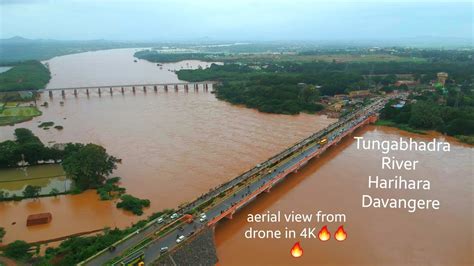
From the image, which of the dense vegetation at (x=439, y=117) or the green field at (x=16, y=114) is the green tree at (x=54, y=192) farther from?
the dense vegetation at (x=439, y=117)

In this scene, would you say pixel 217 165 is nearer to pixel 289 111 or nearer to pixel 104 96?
pixel 289 111

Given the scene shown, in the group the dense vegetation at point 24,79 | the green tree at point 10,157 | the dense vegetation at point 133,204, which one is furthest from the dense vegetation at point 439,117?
the dense vegetation at point 24,79

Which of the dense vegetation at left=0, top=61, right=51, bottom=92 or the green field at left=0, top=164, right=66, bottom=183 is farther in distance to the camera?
the dense vegetation at left=0, top=61, right=51, bottom=92

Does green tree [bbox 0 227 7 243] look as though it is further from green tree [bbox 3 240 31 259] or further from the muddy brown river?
green tree [bbox 3 240 31 259]

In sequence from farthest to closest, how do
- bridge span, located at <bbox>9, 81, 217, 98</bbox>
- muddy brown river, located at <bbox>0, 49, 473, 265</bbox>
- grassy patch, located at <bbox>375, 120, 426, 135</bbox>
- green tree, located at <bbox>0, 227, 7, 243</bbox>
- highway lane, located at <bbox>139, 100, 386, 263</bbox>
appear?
bridge span, located at <bbox>9, 81, 217, 98</bbox>, grassy patch, located at <bbox>375, 120, 426, 135</bbox>, green tree, located at <bbox>0, 227, 7, 243</bbox>, muddy brown river, located at <bbox>0, 49, 473, 265</bbox>, highway lane, located at <bbox>139, 100, 386, 263</bbox>

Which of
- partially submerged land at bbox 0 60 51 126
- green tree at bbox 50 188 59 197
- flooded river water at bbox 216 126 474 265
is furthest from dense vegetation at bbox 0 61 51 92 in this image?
flooded river water at bbox 216 126 474 265

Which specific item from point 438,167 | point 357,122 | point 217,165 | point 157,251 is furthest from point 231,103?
point 157,251

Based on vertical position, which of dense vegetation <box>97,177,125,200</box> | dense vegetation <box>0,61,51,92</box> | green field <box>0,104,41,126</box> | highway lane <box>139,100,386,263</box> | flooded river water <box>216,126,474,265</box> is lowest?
flooded river water <box>216,126,474,265</box>
